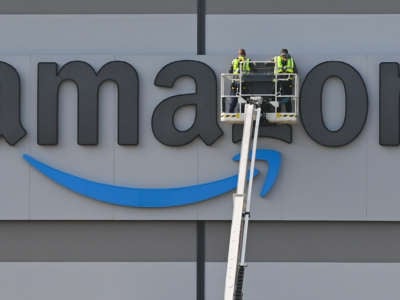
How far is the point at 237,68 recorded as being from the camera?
25656mm

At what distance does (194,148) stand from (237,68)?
2.00m

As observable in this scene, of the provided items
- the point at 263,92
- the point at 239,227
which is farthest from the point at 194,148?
the point at 239,227

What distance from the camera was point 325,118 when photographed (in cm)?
2603

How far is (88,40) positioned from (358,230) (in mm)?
7273

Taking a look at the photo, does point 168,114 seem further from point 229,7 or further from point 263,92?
point 229,7

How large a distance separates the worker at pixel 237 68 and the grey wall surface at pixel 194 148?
421 mm

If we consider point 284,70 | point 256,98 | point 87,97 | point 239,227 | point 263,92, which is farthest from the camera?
point 87,97

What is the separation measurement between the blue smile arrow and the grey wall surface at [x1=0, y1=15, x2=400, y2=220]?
0.16 m

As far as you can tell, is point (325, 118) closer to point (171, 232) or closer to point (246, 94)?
point (246, 94)

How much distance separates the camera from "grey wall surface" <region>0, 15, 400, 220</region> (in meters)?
25.9
